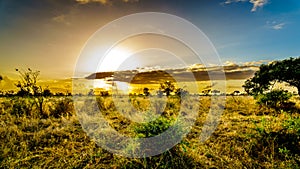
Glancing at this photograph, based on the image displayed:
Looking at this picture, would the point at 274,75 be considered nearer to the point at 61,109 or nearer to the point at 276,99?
the point at 276,99

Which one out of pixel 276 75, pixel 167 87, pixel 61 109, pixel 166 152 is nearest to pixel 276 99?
pixel 167 87

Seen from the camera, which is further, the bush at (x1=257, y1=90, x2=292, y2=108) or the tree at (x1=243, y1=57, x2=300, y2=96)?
the tree at (x1=243, y1=57, x2=300, y2=96)

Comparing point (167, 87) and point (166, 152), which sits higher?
point (167, 87)

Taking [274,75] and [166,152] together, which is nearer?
[166,152]

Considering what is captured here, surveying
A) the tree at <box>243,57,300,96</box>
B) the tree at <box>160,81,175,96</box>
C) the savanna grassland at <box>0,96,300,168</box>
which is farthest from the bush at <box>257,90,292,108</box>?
the tree at <box>243,57,300,96</box>

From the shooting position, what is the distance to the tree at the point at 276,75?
22703 mm

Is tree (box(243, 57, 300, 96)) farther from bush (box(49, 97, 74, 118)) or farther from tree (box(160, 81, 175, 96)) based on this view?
bush (box(49, 97, 74, 118))

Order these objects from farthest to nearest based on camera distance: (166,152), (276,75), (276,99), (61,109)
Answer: (276,75) < (276,99) < (61,109) < (166,152)

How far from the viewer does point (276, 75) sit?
75.9 feet

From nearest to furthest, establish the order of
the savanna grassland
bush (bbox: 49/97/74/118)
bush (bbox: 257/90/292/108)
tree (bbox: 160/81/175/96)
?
the savanna grassland → bush (bbox: 49/97/74/118) → bush (bbox: 257/90/292/108) → tree (bbox: 160/81/175/96)

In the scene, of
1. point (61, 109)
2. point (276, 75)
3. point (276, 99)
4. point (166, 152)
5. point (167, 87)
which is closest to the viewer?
point (166, 152)

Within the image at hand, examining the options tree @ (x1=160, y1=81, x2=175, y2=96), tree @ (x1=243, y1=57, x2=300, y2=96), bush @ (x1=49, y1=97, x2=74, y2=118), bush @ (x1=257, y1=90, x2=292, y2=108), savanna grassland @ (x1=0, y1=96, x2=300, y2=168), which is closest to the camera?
savanna grassland @ (x1=0, y1=96, x2=300, y2=168)

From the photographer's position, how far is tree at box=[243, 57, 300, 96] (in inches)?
894

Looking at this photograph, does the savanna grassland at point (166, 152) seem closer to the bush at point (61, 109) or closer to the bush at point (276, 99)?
the bush at point (61, 109)
